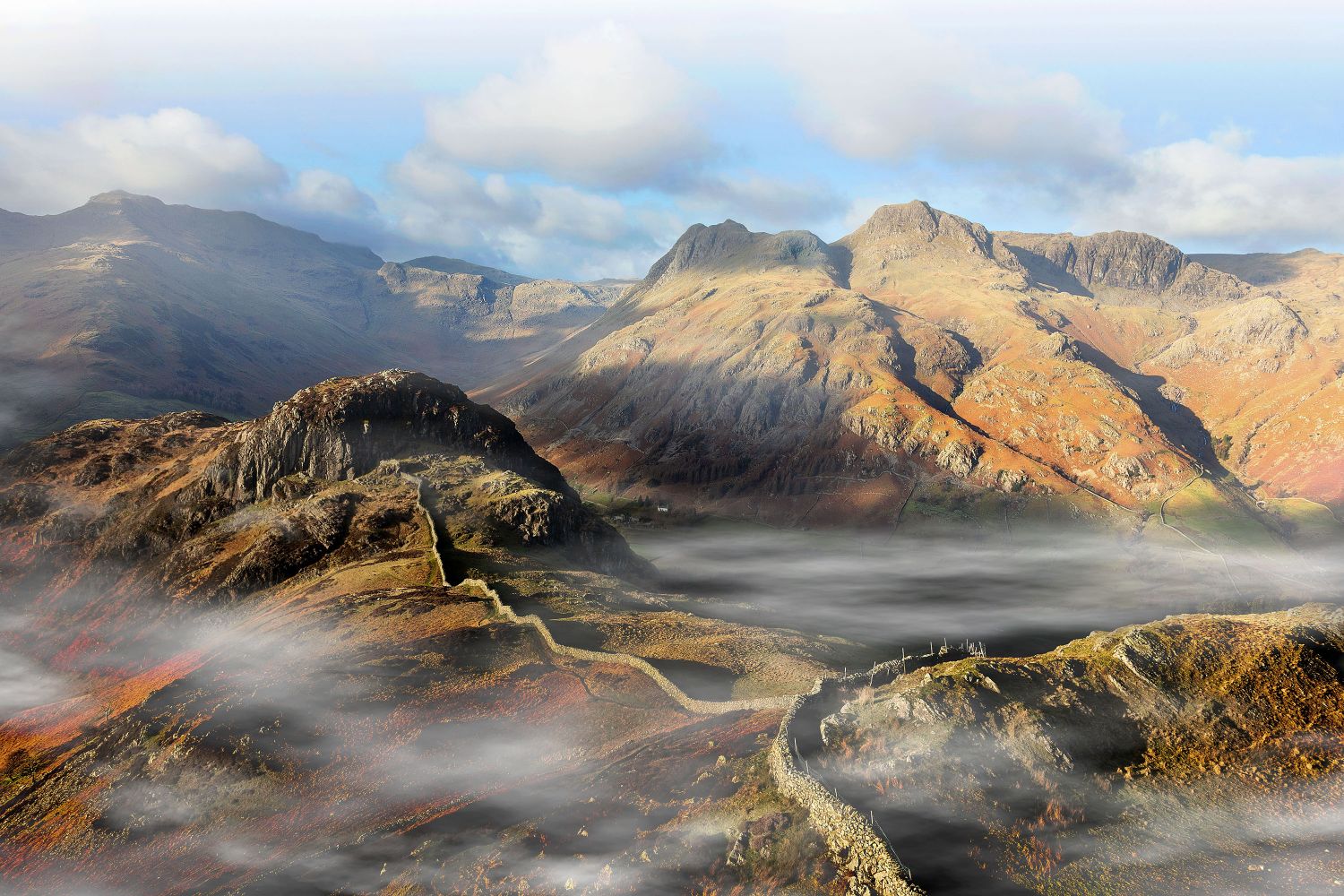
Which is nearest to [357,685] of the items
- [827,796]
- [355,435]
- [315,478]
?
[827,796]

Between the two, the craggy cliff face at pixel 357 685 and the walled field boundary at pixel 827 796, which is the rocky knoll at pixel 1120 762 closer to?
the walled field boundary at pixel 827 796

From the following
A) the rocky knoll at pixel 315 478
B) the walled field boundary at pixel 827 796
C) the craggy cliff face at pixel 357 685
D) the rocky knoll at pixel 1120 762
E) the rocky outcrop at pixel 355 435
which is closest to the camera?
the walled field boundary at pixel 827 796

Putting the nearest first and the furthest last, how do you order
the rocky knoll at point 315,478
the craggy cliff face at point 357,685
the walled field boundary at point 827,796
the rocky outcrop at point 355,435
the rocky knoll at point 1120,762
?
1. the walled field boundary at point 827,796
2. the rocky knoll at point 1120,762
3. the craggy cliff face at point 357,685
4. the rocky knoll at point 315,478
5. the rocky outcrop at point 355,435

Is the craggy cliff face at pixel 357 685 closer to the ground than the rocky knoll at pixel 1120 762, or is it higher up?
closer to the ground

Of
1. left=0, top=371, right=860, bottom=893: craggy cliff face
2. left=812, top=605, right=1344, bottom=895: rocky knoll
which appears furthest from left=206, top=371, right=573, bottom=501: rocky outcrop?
left=812, top=605, right=1344, bottom=895: rocky knoll

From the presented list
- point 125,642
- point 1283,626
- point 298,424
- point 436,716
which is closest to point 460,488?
point 298,424

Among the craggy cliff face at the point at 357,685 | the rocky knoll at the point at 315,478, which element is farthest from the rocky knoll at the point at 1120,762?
the rocky knoll at the point at 315,478

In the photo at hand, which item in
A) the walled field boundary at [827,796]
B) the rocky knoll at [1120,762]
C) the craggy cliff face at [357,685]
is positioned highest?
the rocky knoll at [1120,762]

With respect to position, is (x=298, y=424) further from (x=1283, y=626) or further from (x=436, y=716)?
(x=1283, y=626)

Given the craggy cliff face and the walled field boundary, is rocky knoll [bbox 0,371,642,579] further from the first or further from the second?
the walled field boundary

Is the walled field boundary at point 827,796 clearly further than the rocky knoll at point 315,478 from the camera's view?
No
